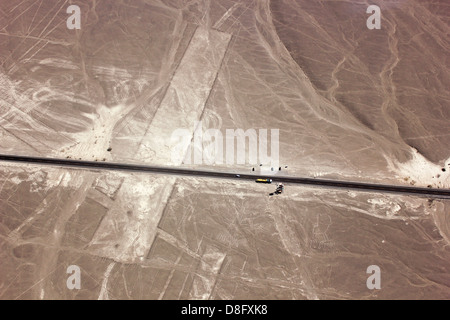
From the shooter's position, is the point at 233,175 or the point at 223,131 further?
the point at 223,131

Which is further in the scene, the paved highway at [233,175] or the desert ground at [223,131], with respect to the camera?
the paved highway at [233,175]

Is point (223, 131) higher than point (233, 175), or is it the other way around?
point (223, 131)

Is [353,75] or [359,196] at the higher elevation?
[353,75]

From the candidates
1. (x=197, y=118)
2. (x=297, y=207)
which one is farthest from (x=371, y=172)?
(x=197, y=118)

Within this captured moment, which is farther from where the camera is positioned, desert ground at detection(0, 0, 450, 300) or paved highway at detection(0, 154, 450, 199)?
paved highway at detection(0, 154, 450, 199)

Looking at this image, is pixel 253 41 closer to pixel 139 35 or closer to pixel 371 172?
pixel 139 35
